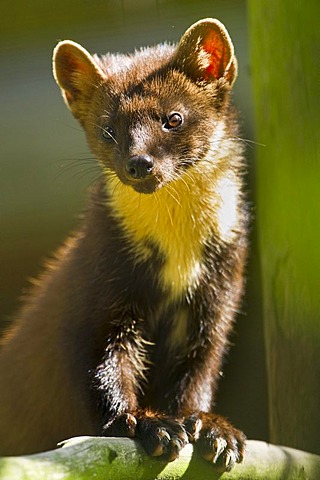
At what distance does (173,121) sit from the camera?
2436 millimetres

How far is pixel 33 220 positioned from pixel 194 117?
0.57 meters

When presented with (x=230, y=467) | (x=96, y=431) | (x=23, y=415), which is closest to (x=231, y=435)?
(x=230, y=467)

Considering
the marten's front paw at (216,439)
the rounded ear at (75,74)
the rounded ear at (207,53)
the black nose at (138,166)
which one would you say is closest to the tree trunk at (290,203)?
the rounded ear at (207,53)

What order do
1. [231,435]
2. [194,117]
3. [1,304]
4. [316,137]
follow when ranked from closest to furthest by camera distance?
1. [316,137]
2. [231,435]
3. [194,117]
4. [1,304]

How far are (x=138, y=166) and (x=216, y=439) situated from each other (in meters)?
0.66

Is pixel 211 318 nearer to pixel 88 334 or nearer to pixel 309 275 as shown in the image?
pixel 88 334

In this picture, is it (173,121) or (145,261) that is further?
(145,261)

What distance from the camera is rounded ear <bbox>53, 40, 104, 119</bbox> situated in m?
2.58

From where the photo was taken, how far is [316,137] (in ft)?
6.24

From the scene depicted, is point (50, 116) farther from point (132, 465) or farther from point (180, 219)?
point (132, 465)

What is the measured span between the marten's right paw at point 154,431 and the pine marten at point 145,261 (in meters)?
0.05

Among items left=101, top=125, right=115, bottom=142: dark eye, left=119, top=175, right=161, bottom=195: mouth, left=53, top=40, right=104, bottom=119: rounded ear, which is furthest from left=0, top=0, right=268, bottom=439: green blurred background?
left=119, top=175, right=161, bottom=195: mouth

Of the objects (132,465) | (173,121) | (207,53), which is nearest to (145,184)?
(173,121)

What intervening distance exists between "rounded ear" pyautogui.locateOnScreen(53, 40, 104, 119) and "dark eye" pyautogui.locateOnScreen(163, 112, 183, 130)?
0.94 ft
